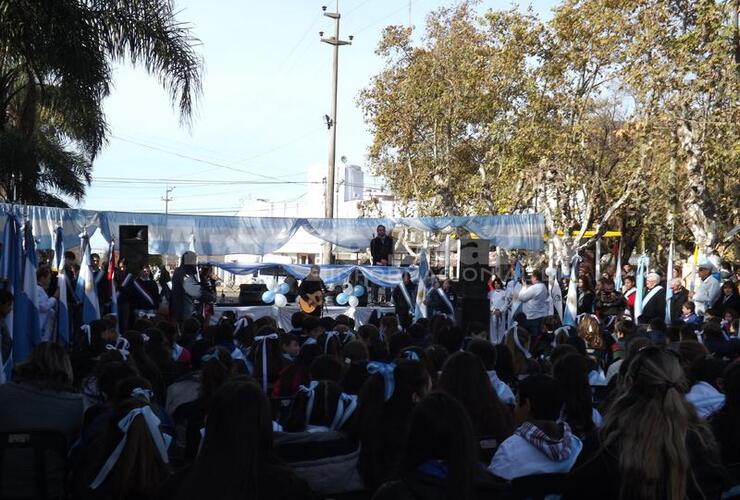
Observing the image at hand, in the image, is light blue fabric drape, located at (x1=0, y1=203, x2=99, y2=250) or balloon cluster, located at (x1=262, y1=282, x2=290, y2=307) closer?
light blue fabric drape, located at (x1=0, y1=203, x2=99, y2=250)

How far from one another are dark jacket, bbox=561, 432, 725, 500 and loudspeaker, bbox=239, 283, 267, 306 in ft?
53.5

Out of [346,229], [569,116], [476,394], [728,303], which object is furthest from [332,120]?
[476,394]

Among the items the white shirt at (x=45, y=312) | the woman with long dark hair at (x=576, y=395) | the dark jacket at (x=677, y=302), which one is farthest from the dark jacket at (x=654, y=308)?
the woman with long dark hair at (x=576, y=395)

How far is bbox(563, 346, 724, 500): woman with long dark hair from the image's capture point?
3.19m

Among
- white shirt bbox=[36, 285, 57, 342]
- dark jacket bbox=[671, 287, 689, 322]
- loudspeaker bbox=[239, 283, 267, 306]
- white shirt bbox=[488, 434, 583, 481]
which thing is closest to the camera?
white shirt bbox=[488, 434, 583, 481]

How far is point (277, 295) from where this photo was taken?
61.0 feet

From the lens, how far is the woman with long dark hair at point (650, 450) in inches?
125

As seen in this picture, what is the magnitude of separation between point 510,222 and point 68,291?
8709mm

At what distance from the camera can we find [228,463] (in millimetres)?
3109

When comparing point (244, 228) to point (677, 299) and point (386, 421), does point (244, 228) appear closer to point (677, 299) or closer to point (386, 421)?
point (677, 299)

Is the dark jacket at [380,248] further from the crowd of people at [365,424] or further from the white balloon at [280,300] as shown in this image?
the crowd of people at [365,424]

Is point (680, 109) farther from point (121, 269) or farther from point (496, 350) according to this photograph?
point (496, 350)

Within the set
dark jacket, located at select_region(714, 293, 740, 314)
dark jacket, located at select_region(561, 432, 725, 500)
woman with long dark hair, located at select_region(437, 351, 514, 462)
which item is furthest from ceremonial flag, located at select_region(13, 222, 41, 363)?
dark jacket, located at select_region(714, 293, 740, 314)

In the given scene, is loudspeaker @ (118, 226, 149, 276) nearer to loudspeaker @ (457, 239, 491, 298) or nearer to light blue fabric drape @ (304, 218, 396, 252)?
light blue fabric drape @ (304, 218, 396, 252)
